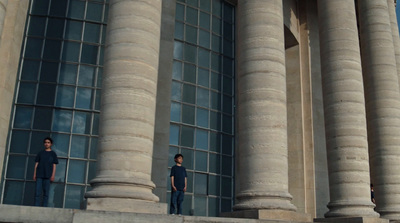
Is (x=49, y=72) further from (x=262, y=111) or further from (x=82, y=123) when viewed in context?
(x=262, y=111)

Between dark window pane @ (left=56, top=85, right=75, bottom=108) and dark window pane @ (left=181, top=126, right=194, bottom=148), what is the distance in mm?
7306

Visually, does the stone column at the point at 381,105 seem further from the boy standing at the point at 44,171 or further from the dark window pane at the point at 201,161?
the boy standing at the point at 44,171

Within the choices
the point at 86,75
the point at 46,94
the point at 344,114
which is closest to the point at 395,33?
the point at 344,114

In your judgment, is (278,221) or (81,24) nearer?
(278,221)

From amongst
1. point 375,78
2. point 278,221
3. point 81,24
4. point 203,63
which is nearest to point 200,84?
point 203,63

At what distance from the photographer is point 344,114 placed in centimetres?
2664

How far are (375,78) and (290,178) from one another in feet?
31.1

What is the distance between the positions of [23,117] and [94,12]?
26.7ft

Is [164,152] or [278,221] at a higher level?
[164,152]

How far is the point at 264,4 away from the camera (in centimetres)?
2461

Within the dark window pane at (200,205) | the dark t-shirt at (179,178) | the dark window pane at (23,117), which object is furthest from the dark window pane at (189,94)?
the dark t-shirt at (179,178)

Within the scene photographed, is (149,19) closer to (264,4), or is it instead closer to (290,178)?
(264,4)

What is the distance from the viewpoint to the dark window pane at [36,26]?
28906 mm

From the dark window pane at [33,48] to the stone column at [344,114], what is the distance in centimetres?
1756
